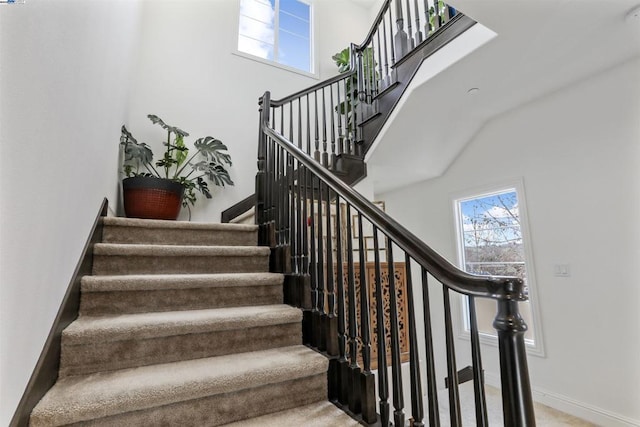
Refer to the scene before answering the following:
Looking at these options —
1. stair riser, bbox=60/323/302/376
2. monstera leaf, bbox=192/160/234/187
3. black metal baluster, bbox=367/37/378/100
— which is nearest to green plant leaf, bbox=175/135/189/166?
monstera leaf, bbox=192/160/234/187

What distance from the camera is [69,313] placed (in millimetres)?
1283

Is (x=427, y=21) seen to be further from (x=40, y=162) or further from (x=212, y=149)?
(x=40, y=162)

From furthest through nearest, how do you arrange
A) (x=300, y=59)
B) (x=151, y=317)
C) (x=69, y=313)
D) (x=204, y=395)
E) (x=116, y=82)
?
(x=300, y=59), (x=116, y=82), (x=151, y=317), (x=69, y=313), (x=204, y=395)

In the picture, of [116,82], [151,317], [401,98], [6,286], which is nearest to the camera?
[6,286]

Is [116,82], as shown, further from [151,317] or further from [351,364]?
[351,364]

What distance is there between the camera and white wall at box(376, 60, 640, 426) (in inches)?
95.1

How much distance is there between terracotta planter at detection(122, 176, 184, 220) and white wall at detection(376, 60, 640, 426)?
3.32 meters

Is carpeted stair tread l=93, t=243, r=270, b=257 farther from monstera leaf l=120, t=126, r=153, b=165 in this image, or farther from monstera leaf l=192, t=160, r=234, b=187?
monstera leaf l=192, t=160, r=234, b=187

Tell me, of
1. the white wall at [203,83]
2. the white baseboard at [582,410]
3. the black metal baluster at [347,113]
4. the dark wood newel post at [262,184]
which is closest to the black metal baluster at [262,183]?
the dark wood newel post at [262,184]

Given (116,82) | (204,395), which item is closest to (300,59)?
(116,82)

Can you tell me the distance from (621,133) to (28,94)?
3.56 meters

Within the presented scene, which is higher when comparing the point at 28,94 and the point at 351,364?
the point at 28,94

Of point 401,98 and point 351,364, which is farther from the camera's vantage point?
point 401,98

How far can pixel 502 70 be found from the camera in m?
2.52
